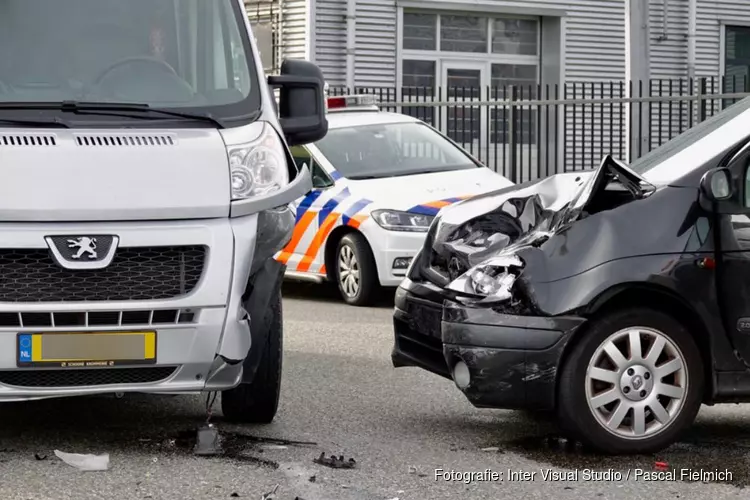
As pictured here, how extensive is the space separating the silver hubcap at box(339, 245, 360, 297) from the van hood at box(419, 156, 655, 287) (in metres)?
5.08

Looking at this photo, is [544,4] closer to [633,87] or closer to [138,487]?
[633,87]

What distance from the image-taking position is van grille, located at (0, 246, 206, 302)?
18.4 feet

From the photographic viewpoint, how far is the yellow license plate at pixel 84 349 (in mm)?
5590

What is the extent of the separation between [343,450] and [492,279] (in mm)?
950

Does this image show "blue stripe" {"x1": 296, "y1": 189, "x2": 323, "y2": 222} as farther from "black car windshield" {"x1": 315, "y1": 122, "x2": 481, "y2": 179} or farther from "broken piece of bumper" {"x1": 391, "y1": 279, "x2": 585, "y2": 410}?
"broken piece of bumper" {"x1": 391, "y1": 279, "x2": 585, "y2": 410}

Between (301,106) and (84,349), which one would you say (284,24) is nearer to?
(301,106)

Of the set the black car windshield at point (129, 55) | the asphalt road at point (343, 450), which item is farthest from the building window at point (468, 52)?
the black car windshield at point (129, 55)

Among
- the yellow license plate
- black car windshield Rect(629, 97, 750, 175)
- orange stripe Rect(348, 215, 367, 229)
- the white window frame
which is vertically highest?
the white window frame

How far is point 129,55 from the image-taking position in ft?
20.8

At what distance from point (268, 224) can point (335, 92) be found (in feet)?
55.2

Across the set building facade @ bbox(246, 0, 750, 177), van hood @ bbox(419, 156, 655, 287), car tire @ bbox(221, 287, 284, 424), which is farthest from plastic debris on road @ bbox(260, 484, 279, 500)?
building facade @ bbox(246, 0, 750, 177)

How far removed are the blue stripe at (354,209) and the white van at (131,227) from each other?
5798mm

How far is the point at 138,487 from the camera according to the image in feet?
17.6

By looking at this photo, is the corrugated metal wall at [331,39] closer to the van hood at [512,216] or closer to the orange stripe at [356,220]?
the orange stripe at [356,220]
